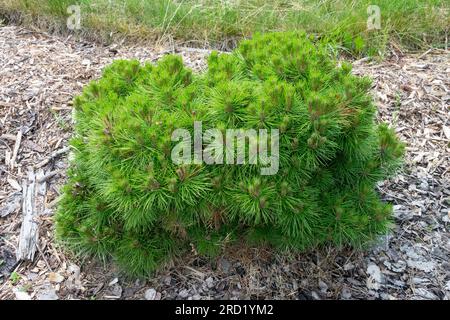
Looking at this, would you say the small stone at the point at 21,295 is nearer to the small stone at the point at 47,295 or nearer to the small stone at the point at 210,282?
the small stone at the point at 47,295

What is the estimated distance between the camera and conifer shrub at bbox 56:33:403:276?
1753mm

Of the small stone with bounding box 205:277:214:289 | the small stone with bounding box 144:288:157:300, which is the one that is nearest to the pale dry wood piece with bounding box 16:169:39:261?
the small stone with bounding box 144:288:157:300

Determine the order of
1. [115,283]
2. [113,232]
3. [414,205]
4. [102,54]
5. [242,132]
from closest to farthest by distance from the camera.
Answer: [242,132], [113,232], [115,283], [414,205], [102,54]

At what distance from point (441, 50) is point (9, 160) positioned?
10.3 feet

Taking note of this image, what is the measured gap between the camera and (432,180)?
2717mm

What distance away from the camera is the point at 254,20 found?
368 cm

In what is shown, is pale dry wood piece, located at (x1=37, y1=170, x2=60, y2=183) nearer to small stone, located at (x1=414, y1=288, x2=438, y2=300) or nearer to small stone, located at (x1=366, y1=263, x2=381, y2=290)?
small stone, located at (x1=366, y1=263, x2=381, y2=290)

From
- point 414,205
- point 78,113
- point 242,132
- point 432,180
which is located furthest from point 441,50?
point 78,113

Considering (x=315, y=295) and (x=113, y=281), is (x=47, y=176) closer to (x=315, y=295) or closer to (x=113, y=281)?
(x=113, y=281)

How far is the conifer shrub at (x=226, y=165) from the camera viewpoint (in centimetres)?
175

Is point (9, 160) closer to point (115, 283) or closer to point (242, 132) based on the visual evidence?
point (115, 283)

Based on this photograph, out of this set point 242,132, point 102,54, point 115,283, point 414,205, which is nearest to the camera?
point 242,132

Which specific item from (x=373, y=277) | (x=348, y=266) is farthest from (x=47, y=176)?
(x=373, y=277)

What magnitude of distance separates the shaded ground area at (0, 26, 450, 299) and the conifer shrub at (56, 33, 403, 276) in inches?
6.8
